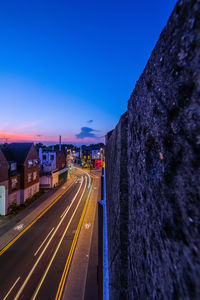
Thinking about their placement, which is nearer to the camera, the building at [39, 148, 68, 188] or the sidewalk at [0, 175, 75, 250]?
the sidewalk at [0, 175, 75, 250]

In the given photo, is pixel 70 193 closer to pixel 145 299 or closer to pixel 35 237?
pixel 35 237

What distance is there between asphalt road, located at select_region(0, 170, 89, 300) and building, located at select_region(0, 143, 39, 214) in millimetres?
5817

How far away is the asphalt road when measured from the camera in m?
9.05

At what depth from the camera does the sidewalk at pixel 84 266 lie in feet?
29.6

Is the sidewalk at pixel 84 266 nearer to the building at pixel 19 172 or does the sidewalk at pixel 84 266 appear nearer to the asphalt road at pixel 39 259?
the asphalt road at pixel 39 259

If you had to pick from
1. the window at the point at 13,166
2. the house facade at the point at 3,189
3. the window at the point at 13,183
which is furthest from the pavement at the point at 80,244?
the window at the point at 13,166

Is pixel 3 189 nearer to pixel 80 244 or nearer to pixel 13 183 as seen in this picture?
pixel 13 183

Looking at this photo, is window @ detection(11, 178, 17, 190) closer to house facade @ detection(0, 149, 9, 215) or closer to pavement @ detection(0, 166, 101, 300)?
house facade @ detection(0, 149, 9, 215)

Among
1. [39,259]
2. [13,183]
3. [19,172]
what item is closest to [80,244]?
[39,259]

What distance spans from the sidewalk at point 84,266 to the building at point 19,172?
459 inches

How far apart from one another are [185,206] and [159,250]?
2.17 ft

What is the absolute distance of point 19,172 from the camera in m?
21.8

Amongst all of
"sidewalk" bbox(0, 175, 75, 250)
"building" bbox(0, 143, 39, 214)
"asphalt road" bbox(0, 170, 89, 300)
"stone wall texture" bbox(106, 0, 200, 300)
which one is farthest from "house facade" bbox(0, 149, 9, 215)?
"stone wall texture" bbox(106, 0, 200, 300)

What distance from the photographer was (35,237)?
14117 mm
